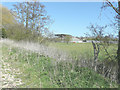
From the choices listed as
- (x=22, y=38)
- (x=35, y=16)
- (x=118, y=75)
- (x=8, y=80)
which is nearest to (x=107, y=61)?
(x=118, y=75)

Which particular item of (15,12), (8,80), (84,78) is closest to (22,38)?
(15,12)

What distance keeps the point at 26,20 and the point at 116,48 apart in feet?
33.5

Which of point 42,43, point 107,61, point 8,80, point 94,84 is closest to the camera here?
point 94,84

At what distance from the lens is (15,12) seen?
585 inches

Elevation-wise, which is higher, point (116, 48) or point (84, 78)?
point (116, 48)

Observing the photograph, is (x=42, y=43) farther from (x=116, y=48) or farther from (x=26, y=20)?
(x=116, y=48)

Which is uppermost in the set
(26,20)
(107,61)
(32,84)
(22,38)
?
(26,20)

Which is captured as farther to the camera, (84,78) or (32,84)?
(84,78)

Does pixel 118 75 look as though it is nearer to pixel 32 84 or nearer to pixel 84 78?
pixel 84 78

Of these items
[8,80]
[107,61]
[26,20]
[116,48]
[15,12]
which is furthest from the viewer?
[15,12]

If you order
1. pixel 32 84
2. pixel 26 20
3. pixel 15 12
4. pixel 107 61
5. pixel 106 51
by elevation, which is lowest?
pixel 32 84

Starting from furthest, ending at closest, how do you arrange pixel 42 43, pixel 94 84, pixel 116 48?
1. pixel 42 43
2. pixel 116 48
3. pixel 94 84

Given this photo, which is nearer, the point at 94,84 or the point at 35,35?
the point at 94,84

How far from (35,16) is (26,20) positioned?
4.77ft
